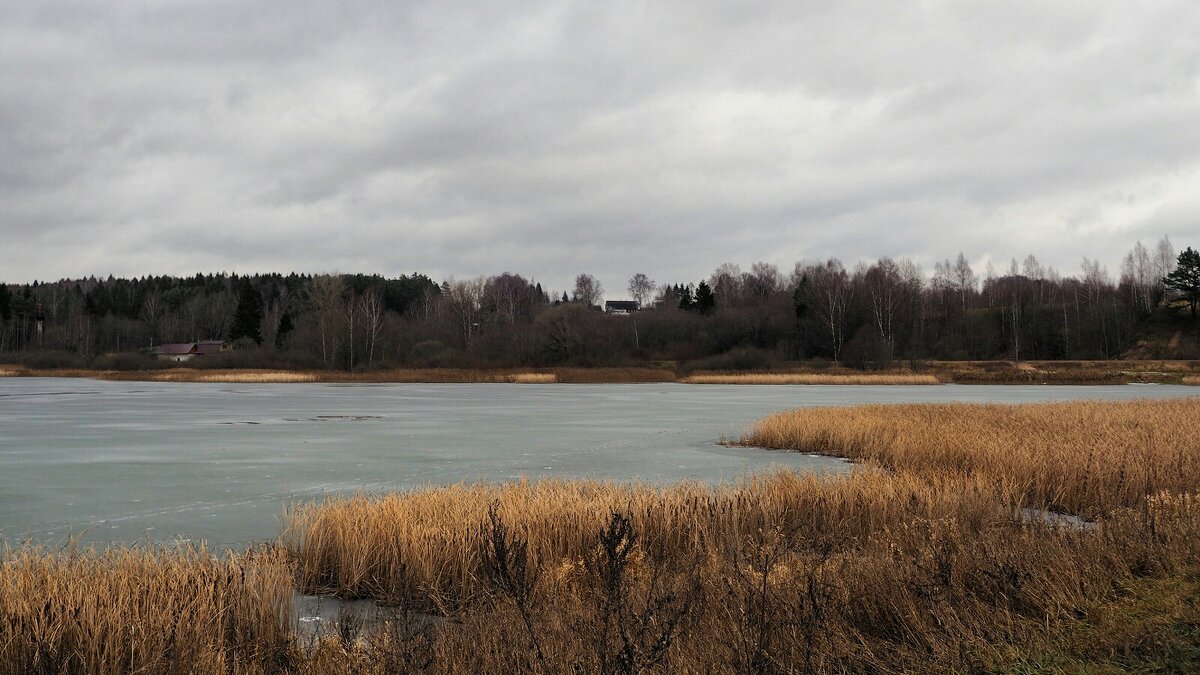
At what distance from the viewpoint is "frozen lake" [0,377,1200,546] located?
30.2 ft

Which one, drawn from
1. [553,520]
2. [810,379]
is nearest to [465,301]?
[810,379]

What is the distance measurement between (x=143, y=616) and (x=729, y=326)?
80048mm

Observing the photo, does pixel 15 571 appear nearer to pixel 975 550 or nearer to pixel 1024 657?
pixel 1024 657

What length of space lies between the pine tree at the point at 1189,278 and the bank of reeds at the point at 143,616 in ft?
303

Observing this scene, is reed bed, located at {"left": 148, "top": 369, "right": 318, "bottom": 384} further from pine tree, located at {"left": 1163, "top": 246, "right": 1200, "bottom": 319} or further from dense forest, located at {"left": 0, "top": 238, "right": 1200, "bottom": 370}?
pine tree, located at {"left": 1163, "top": 246, "right": 1200, "bottom": 319}

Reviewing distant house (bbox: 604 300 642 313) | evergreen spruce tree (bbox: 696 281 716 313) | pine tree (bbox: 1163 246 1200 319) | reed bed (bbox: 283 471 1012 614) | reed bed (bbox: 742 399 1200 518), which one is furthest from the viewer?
distant house (bbox: 604 300 642 313)

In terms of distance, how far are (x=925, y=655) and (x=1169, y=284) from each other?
302 ft

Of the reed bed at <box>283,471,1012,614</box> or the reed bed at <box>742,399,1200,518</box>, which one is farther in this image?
the reed bed at <box>742,399,1200,518</box>

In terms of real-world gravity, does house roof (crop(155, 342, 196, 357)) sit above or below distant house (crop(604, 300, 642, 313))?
below

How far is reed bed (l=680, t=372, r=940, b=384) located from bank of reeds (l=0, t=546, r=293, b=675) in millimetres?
51461

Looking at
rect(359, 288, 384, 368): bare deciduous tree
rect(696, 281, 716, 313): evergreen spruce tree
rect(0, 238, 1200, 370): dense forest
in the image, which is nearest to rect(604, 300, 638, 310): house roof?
rect(0, 238, 1200, 370): dense forest

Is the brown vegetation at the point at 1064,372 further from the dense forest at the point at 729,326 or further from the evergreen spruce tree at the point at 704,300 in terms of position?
the evergreen spruce tree at the point at 704,300

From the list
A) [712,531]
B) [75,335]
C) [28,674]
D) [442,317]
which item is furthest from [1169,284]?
[75,335]

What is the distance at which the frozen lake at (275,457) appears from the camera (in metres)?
9.20
